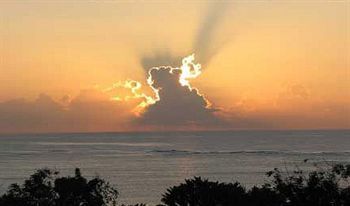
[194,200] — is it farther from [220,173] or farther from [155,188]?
[220,173]

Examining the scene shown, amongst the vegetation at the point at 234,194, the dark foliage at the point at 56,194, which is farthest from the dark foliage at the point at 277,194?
the dark foliage at the point at 56,194

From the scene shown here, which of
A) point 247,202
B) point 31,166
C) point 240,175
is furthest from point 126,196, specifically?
point 31,166

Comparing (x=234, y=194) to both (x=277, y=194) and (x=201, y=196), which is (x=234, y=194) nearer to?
(x=201, y=196)

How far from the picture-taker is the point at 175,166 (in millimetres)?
144250

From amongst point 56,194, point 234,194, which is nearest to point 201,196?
point 234,194

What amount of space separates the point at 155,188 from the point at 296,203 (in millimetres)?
67219

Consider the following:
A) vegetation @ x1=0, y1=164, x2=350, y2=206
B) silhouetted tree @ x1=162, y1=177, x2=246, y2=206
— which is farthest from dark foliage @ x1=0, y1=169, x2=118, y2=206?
silhouetted tree @ x1=162, y1=177, x2=246, y2=206

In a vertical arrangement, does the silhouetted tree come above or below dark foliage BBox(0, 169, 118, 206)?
below

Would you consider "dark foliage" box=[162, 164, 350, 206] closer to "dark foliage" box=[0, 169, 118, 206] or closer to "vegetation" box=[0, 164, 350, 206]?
"vegetation" box=[0, 164, 350, 206]

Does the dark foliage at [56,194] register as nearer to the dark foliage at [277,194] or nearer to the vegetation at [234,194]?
the vegetation at [234,194]

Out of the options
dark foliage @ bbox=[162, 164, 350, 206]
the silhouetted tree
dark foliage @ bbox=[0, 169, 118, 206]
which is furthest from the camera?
dark foliage @ bbox=[0, 169, 118, 206]

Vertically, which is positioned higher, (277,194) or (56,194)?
(56,194)

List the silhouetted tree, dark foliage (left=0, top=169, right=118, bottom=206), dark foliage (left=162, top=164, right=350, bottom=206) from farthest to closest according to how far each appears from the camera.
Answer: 1. dark foliage (left=0, top=169, right=118, bottom=206)
2. the silhouetted tree
3. dark foliage (left=162, top=164, right=350, bottom=206)

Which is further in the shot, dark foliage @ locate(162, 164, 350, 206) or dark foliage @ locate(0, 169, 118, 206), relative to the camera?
dark foliage @ locate(0, 169, 118, 206)
